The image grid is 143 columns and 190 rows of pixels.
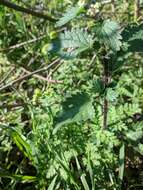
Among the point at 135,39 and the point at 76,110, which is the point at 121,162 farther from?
the point at 135,39

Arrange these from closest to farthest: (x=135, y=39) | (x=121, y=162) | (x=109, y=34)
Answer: (x=109, y=34) < (x=135, y=39) < (x=121, y=162)

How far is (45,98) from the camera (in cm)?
211

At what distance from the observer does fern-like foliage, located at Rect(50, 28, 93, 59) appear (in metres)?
1.69

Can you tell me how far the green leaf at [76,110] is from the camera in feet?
5.54

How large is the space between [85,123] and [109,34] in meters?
0.58

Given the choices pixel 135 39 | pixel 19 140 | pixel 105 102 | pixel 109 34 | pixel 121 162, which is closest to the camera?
pixel 109 34

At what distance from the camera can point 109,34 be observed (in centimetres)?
159

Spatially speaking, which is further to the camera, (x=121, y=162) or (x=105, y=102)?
(x=121, y=162)

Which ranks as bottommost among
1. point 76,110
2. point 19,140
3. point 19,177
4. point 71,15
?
point 19,177

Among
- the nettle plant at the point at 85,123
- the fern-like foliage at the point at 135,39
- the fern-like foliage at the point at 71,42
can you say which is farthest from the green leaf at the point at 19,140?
the fern-like foliage at the point at 135,39

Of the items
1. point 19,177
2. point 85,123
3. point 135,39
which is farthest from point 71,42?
point 19,177

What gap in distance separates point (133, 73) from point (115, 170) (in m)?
0.65

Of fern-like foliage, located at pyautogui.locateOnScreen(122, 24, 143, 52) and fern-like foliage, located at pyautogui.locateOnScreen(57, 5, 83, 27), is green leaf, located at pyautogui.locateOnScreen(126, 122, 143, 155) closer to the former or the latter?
fern-like foliage, located at pyautogui.locateOnScreen(122, 24, 143, 52)

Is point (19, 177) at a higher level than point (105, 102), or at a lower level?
lower
